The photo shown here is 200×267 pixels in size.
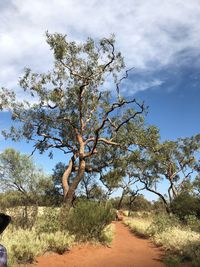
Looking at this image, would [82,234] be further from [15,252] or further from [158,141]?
[158,141]

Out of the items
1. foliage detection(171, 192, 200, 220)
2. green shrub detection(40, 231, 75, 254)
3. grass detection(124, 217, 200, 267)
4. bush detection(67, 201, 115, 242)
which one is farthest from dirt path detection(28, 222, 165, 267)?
foliage detection(171, 192, 200, 220)

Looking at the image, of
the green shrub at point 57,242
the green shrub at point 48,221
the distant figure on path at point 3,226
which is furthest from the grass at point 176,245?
the distant figure on path at point 3,226

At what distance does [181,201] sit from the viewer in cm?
2989

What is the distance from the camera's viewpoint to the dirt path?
1274 centimetres

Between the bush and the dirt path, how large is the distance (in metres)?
0.76

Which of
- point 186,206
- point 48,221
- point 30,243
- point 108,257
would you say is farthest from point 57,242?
point 186,206

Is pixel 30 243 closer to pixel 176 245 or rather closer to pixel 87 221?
pixel 87 221

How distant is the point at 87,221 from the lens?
16.1 metres

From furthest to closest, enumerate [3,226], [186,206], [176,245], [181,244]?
[186,206] → [176,245] → [181,244] → [3,226]

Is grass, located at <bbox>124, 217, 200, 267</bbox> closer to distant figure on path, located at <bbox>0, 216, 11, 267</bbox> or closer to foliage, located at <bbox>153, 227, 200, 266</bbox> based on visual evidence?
foliage, located at <bbox>153, 227, 200, 266</bbox>

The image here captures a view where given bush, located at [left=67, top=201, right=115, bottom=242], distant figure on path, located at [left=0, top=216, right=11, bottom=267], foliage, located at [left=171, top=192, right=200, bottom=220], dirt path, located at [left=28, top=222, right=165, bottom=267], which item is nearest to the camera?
distant figure on path, located at [left=0, top=216, right=11, bottom=267]

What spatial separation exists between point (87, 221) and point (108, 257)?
2.42 meters

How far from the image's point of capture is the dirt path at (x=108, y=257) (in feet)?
41.8

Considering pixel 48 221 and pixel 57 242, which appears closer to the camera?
pixel 57 242
